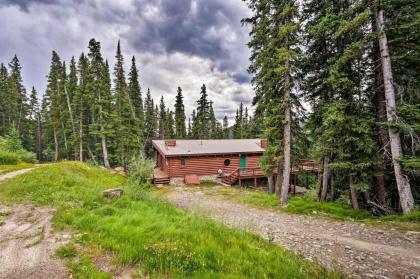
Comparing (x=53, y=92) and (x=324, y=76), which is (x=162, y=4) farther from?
(x=53, y=92)

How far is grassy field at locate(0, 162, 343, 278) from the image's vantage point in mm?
3711

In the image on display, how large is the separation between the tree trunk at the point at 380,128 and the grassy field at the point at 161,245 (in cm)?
661

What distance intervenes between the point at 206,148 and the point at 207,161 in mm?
1741

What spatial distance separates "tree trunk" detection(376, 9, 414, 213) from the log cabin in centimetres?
1478

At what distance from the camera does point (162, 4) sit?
13.7 metres

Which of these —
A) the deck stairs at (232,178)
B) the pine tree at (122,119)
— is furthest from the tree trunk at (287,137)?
the pine tree at (122,119)

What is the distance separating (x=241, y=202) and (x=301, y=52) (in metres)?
8.81

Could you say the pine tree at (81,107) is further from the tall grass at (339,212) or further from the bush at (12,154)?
the tall grass at (339,212)

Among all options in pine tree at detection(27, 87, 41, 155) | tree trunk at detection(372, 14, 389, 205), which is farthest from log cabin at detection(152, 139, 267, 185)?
pine tree at detection(27, 87, 41, 155)

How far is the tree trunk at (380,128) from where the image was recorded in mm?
8594

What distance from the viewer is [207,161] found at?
79.2ft

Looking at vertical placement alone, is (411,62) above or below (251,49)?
below

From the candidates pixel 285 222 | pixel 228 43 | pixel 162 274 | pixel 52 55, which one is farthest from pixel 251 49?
pixel 52 55

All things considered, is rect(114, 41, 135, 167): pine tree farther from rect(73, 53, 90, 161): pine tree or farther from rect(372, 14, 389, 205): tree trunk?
rect(372, 14, 389, 205): tree trunk
